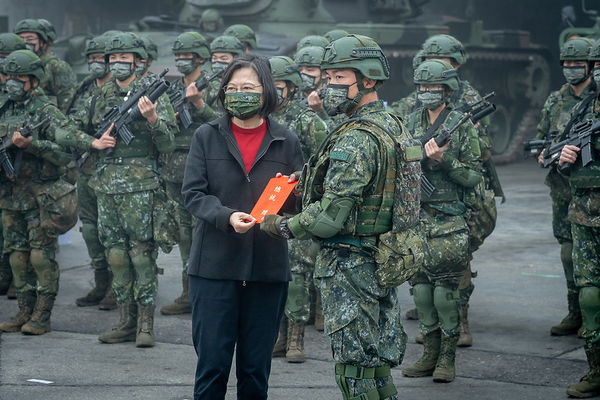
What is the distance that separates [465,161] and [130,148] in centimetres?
256

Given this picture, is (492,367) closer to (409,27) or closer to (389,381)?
(389,381)

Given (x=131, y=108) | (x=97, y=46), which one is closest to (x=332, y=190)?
(x=131, y=108)

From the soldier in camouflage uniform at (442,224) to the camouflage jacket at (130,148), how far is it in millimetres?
1925

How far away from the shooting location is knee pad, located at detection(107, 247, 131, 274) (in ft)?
26.0

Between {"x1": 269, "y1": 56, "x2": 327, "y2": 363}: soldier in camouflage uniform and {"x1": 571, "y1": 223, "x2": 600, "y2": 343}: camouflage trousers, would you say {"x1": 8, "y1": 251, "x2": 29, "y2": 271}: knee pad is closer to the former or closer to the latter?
{"x1": 269, "y1": 56, "x2": 327, "y2": 363}: soldier in camouflage uniform

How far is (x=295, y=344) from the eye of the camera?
761cm

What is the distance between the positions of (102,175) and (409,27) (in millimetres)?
11783

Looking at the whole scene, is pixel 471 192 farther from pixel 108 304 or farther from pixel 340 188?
pixel 108 304

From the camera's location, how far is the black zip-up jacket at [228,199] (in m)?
5.27

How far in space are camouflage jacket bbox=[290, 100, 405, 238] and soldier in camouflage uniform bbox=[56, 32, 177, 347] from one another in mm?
2953

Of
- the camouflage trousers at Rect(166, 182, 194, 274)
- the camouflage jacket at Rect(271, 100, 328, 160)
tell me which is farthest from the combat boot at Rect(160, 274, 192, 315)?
the camouflage jacket at Rect(271, 100, 328, 160)

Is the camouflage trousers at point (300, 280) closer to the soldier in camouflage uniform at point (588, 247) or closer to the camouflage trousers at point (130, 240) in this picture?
the camouflage trousers at point (130, 240)

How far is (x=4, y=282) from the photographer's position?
32.1 ft

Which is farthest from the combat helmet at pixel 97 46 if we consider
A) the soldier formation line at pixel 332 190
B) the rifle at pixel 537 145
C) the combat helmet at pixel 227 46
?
the rifle at pixel 537 145
